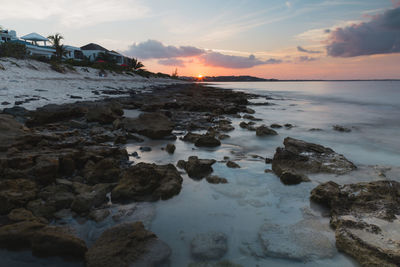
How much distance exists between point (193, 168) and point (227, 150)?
2.06 meters

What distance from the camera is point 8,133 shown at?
5.11m

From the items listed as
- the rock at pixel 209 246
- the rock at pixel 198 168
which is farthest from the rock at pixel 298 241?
the rock at pixel 198 168

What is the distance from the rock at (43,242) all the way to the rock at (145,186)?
1149mm

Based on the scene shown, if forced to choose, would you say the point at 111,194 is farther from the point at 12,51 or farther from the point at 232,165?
the point at 12,51

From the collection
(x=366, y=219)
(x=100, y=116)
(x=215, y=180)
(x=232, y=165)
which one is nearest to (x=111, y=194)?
(x=215, y=180)

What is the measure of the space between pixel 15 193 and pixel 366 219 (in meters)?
4.51

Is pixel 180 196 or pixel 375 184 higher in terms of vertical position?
pixel 375 184

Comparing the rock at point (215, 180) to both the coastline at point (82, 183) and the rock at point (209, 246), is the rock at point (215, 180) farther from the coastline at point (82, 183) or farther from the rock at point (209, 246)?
the rock at point (209, 246)

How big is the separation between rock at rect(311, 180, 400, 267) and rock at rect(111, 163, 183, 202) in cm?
230

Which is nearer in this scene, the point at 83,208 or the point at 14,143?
the point at 83,208

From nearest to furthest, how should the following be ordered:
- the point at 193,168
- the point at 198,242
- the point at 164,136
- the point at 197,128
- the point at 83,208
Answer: the point at 198,242, the point at 83,208, the point at 193,168, the point at 164,136, the point at 197,128

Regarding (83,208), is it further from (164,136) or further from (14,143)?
(164,136)

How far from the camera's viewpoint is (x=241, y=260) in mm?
2557

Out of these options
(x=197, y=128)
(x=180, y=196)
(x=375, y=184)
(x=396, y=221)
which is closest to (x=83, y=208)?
(x=180, y=196)
